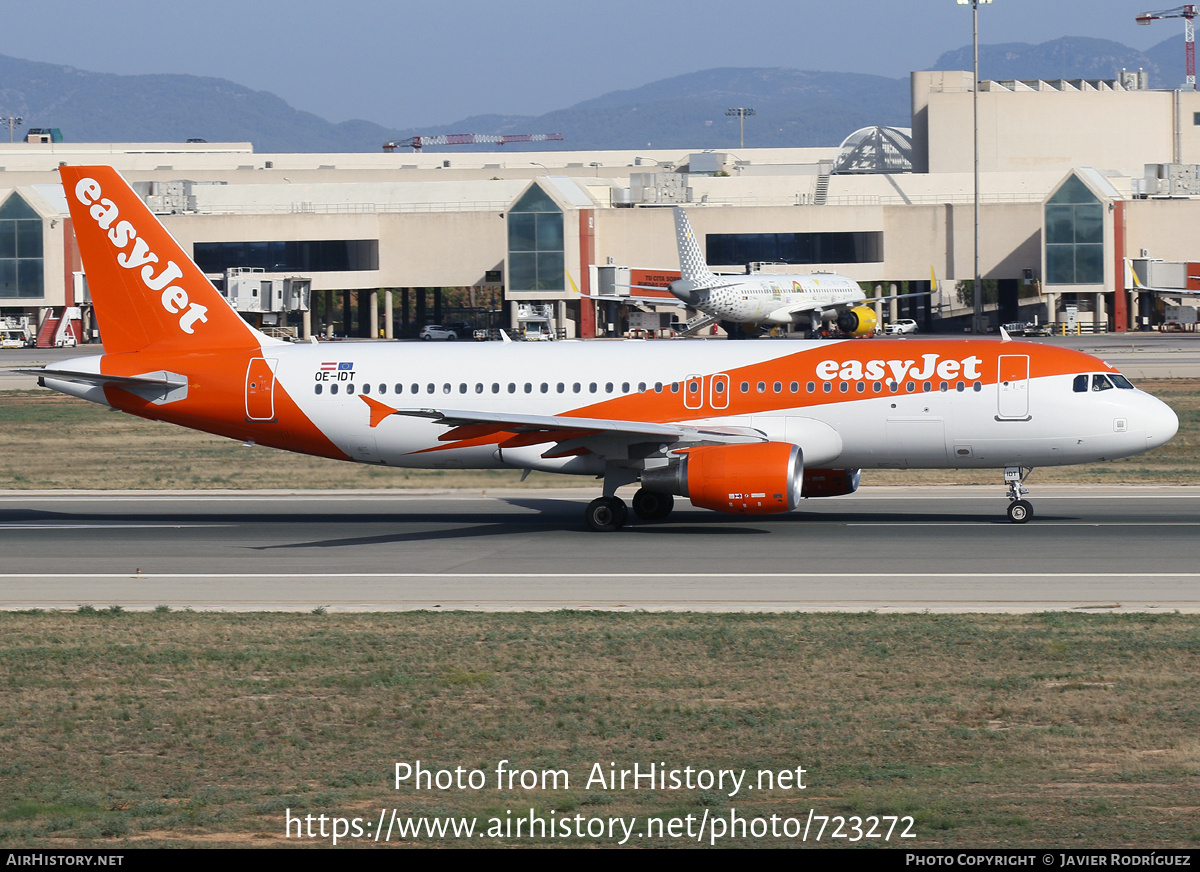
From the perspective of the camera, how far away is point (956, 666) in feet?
59.7

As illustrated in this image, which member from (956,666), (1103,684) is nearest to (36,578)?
(956,666)

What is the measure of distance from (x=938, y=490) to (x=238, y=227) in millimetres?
96979

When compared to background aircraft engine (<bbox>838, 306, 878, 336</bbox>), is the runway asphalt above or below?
below

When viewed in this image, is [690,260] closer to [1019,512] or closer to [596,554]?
[1019,512]

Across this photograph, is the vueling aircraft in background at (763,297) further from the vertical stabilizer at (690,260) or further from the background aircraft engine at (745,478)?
the background aircraft engine at (745,478)

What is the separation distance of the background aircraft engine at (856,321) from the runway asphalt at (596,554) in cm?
7090

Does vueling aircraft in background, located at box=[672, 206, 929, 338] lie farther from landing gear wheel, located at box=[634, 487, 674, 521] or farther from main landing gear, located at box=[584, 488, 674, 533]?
main landing gear, located at box=[584, 488, 674, 533]

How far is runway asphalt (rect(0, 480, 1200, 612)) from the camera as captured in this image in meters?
23.8

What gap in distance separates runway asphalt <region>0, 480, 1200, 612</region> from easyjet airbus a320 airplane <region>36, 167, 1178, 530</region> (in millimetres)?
1518

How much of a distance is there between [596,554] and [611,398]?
15.1 feet

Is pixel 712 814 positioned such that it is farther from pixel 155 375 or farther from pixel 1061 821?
pixel 155 375

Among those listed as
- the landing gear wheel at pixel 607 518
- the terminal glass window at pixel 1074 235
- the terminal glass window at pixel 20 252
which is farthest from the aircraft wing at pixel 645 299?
the landing gear wheel at pixel 607 518

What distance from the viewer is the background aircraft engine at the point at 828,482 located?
32.1 m

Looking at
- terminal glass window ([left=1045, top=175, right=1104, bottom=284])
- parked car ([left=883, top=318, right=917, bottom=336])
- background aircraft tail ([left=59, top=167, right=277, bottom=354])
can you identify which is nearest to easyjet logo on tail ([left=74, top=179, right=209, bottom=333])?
background aircraft tail ([left=59, top=167, right=277, bottom=354])
